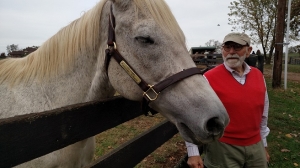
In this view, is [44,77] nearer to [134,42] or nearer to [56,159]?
[56,159]

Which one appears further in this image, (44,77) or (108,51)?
(44,77)

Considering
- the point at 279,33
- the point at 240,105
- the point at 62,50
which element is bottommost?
the point at 279,33

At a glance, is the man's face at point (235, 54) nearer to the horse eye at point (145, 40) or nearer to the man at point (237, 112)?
the man at point (237, 112)

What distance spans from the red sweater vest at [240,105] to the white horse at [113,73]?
80 cm

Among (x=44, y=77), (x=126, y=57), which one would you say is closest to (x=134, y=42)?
(x=126, y=57)

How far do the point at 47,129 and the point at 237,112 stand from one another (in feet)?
5.95

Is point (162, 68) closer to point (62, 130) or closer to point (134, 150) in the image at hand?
point (62, 130)

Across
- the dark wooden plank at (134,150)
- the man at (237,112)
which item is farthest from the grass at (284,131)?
the dark wooden plank at (134,150)

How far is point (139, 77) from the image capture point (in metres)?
1.75

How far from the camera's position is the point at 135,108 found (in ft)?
7.82

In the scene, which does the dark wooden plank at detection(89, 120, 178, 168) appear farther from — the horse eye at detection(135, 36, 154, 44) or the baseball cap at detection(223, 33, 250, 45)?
the baseball cap at detection(223, 33, 250, 45)

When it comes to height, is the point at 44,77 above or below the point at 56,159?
above

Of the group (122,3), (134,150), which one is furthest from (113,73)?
(134,150)

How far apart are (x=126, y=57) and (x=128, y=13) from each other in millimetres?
356
